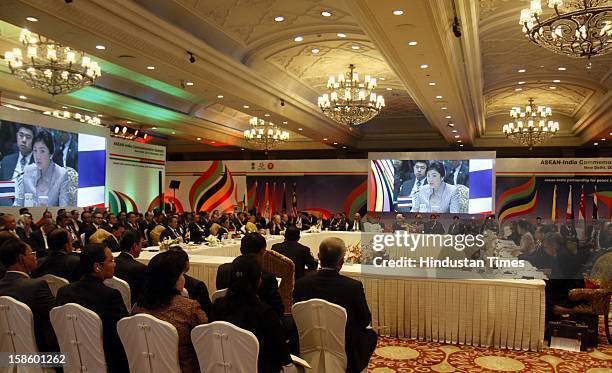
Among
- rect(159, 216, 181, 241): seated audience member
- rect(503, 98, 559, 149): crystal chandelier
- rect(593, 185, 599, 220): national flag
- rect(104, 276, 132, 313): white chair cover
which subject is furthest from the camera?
rect(593, 185, 599, 220): national flag

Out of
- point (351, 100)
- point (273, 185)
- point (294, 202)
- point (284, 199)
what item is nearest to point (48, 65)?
point (351, 100)

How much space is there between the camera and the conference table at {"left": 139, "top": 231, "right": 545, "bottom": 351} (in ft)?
17.6

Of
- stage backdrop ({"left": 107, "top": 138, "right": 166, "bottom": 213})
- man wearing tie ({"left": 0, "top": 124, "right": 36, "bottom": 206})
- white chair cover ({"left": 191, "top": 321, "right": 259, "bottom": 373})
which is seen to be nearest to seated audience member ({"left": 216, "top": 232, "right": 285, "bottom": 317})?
white chair cover ({"left": 191, "top": 321, "right": 259, "bottom": 373})

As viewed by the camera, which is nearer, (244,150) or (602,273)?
(602,273)

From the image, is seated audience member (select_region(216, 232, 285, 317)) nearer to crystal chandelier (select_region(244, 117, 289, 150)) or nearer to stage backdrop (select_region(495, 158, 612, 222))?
crystal chandelier (select_region(244, 117, 289, 150))

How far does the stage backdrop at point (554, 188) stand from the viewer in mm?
15781

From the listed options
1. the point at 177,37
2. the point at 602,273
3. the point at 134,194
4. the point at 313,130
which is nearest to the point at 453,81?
→ the point at 602,273

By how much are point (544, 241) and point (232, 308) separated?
4.86 metres

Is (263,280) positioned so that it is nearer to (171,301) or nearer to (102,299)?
(171,301)

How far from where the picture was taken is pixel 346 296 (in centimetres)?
337

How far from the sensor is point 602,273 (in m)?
6.08

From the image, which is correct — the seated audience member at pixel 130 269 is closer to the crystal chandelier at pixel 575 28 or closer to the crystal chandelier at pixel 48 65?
the crystal chandelier at pixel 575 28

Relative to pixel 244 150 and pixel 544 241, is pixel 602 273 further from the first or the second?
pixel 244 150

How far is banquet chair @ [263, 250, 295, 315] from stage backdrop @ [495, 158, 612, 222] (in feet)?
42.2
